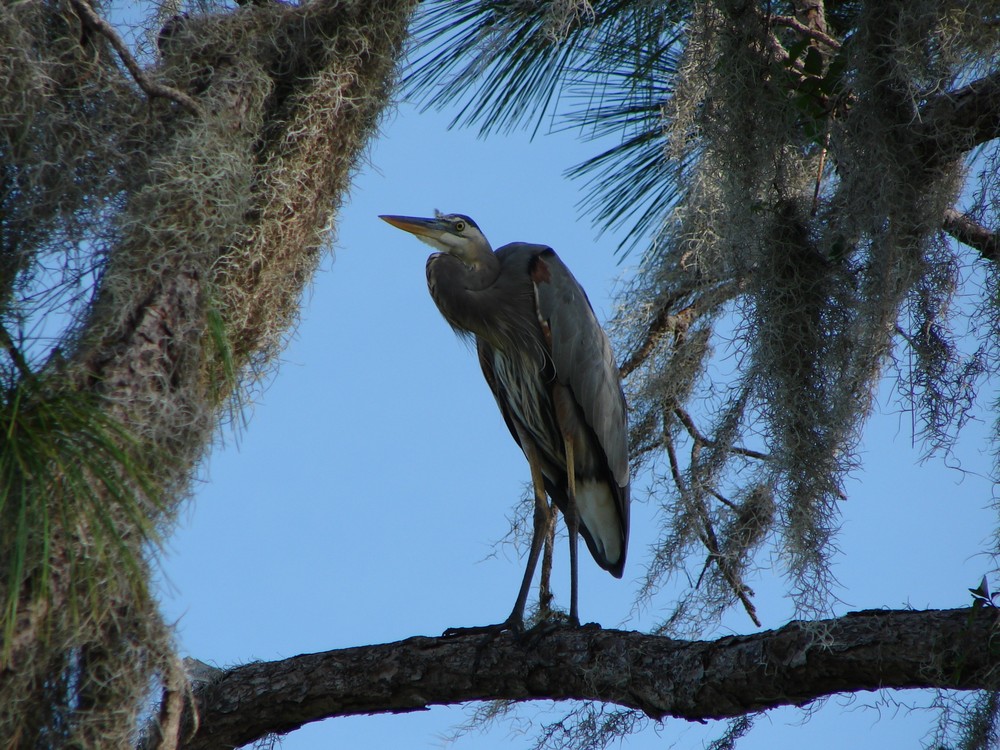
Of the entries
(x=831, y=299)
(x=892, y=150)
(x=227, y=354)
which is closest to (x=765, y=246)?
(x=831, y=299)

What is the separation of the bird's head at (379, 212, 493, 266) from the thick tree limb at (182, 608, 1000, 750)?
1.33 meters

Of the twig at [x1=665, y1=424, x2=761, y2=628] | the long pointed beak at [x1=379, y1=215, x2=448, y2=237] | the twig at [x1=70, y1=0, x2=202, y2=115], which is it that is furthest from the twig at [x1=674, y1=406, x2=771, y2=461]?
the twig at [x1=70, y1=0, x2=202, y2=115]

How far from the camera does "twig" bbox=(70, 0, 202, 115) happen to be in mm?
1920

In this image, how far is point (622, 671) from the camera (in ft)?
7.24

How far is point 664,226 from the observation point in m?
3.35

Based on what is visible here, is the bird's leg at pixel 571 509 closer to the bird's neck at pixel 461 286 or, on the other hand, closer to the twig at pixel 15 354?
the bird's neck at pixel 461 286

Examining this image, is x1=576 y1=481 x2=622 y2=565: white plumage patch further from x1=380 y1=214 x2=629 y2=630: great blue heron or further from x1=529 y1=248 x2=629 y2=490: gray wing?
x1=529 y1=248 x2=629 y2=490: gray wing

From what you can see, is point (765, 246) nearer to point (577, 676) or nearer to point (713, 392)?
point (713, 392)

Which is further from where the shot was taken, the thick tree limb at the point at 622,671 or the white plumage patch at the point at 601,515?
the white plumage patch at the point at 601,515

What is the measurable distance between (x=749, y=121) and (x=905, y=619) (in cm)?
131

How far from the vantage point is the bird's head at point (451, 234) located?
126 inches

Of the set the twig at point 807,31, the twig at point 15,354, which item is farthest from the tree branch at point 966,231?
the twig at point 15,354

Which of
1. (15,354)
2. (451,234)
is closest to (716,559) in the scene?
(451,234)

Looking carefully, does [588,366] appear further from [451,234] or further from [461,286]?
[451,234]
